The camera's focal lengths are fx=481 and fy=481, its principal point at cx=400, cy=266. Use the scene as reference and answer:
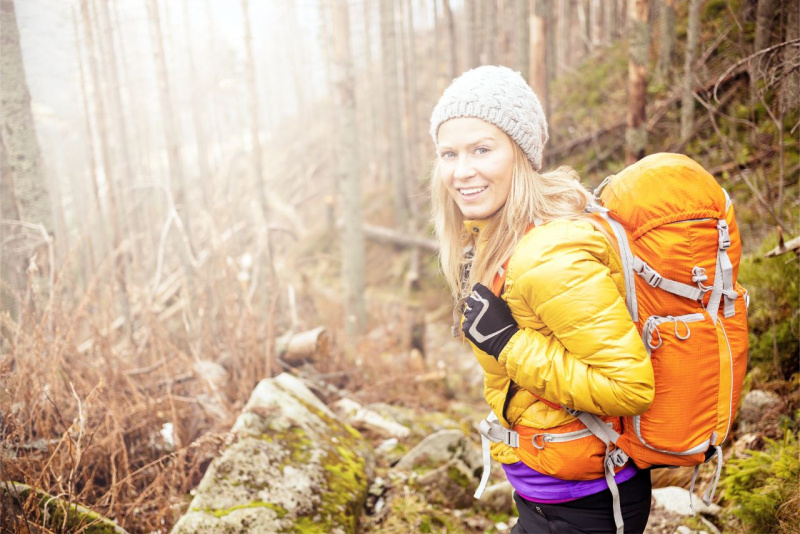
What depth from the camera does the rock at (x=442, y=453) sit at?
404 centimetres

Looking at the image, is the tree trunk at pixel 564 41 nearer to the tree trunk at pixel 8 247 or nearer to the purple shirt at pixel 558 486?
the tree trunk at pixel 8 247

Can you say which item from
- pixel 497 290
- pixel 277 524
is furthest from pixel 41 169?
pixel 497 290

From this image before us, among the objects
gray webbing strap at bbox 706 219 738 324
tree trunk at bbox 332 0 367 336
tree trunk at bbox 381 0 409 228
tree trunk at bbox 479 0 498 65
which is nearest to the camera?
gray webbing strap at bbox 706 219 738 324

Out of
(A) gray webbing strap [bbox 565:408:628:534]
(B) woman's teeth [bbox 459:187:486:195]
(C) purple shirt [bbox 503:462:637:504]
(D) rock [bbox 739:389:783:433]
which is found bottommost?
(D) rock [bbox 739:389:783:433]

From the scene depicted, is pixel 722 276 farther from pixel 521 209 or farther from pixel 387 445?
pixel 387 445

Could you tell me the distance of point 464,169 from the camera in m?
1.99

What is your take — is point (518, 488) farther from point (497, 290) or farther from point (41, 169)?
point (41, 169)

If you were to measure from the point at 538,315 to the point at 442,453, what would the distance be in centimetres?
273

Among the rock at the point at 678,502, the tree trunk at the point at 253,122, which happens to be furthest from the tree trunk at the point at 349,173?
the rock at the point at 678,502

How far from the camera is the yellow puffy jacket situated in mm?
1578

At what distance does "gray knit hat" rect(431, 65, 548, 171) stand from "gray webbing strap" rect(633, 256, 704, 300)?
650 millimetres

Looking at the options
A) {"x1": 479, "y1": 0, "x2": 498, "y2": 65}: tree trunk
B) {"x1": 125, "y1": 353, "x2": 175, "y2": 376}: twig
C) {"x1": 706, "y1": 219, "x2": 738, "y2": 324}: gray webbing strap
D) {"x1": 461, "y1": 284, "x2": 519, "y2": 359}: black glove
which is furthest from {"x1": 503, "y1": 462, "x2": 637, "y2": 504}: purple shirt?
{"x1": 479, "y1": 0, "x2": 498, "y2": 65}: tree trunk

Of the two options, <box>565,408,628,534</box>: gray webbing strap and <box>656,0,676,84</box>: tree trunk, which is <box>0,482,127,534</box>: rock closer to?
<box>565,408,628,534</box>: gray webbing strap

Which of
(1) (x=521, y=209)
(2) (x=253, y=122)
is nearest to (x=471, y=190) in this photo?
(1) (x=521, y=209)
